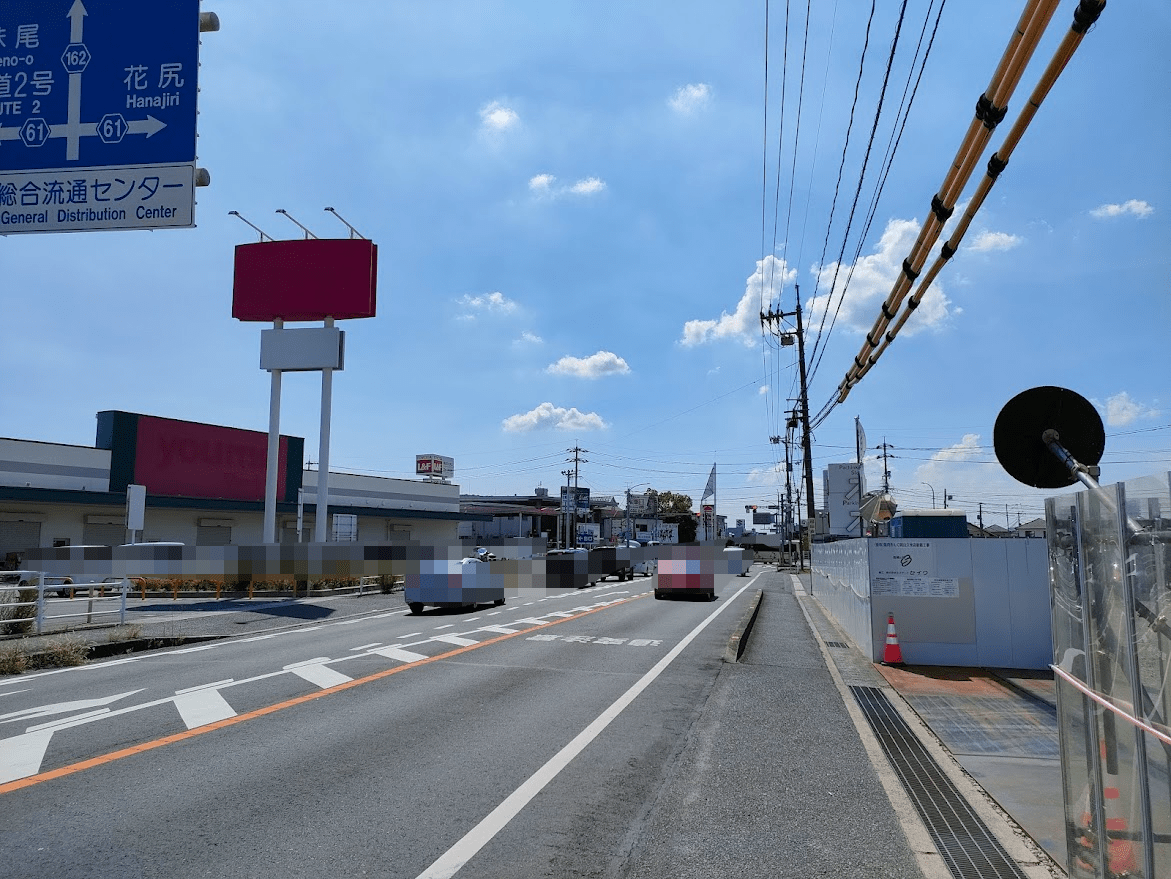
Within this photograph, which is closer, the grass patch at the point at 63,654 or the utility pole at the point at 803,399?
the grass patch at the point at 63,654

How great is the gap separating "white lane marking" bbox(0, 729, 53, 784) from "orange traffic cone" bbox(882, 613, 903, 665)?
1100 cm

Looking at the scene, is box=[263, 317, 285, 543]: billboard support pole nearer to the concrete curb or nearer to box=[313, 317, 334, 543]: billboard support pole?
box=[313, 317, 334, 543]: billboard support pole

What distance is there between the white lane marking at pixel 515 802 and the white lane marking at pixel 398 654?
404 centimetres

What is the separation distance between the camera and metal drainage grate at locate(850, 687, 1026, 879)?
4.77 meters

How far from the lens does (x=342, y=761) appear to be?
6.71m

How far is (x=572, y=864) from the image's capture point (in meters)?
4.73

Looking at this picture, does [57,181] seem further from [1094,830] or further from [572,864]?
[1094,830]

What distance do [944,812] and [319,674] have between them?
835cm

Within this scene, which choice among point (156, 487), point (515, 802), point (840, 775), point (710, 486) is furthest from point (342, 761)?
point (710, 486)

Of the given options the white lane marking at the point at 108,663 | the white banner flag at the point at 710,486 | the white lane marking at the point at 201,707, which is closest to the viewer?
the white lane marking at the point at 201,707

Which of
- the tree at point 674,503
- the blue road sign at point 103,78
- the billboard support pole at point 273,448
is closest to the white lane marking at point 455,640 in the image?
the blue road sign at point 103,78

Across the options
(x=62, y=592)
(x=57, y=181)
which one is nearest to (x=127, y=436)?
(x=62, y=592)

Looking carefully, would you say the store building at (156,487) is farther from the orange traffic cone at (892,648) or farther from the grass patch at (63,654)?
the orange traffic cone at (892,648)

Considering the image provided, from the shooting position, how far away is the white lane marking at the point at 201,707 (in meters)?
8.19
